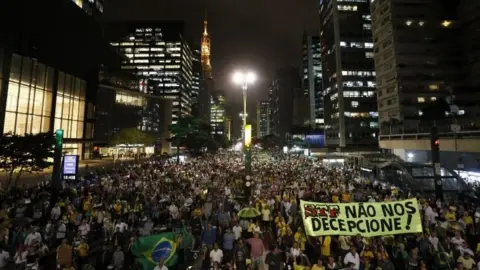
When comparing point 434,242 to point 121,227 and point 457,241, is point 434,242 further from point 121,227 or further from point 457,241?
point 121,227

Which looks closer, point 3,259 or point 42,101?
point 3,259

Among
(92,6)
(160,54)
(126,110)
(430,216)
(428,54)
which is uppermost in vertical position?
(160,54)

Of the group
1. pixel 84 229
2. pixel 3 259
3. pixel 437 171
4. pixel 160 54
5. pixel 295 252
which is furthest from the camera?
pixel 160 54

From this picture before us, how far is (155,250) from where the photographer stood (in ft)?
28.6

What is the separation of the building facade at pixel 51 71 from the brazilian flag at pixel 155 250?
34.1 m

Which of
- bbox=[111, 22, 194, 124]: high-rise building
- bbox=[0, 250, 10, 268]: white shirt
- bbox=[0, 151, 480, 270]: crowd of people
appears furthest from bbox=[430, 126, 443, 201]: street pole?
bbox=[111, 22, 194, 124]: high-rise building

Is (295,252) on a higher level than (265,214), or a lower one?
lower

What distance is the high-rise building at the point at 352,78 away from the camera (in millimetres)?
90000

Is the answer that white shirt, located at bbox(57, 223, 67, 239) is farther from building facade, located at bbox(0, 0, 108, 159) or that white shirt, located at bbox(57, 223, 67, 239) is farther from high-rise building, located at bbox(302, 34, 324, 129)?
high-rise building, located at bbox(302, 34, 324, 129)

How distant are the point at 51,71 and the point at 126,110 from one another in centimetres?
4225

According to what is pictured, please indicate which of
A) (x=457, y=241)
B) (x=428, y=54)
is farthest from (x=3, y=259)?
(x=428, y=54)

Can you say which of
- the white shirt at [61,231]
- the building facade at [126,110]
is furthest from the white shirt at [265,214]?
the building facade at [126,110]

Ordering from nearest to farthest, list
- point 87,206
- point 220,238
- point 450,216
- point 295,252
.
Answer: point 295,252
point 220,238
point 450,216
point 87,206

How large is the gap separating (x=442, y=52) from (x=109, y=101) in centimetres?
7605
